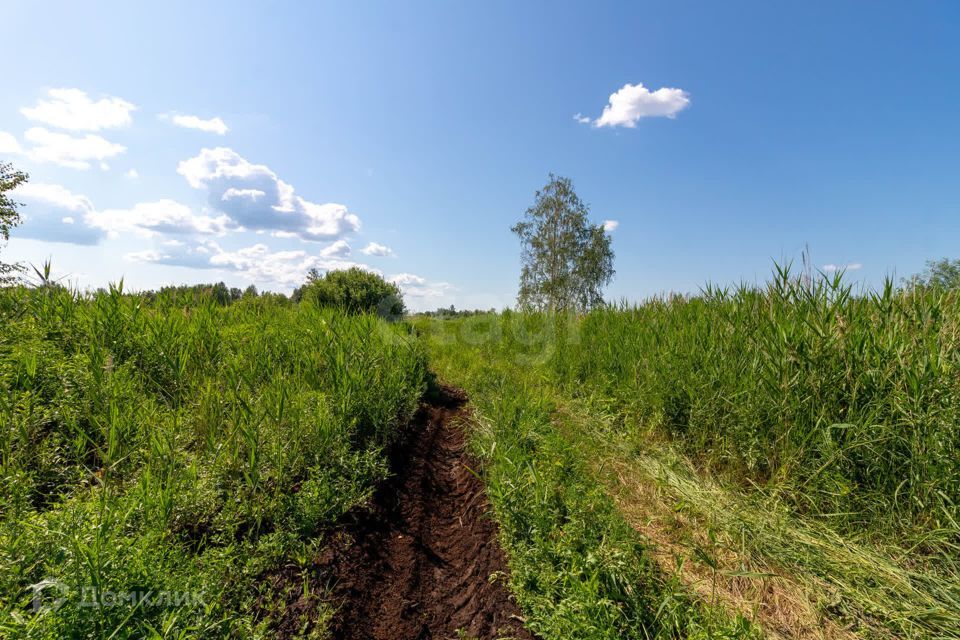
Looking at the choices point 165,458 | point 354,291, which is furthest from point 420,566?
point 354,291

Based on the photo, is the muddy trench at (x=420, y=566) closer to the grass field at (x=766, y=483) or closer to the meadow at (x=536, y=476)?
the meadow at (x=536, y=476)

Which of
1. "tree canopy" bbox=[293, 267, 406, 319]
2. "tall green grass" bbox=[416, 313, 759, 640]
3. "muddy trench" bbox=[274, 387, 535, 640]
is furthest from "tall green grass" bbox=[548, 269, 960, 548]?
"tree canopy" bbox=[293, 267, 406, 319]

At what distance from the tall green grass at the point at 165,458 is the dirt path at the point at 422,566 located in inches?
9.4

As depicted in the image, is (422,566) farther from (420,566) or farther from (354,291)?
(354,291)

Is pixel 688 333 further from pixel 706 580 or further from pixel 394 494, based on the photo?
pixel 394 494

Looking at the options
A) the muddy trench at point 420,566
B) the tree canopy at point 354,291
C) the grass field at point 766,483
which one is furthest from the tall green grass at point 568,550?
the tree canopy at point 354,291

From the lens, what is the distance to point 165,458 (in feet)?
6.20

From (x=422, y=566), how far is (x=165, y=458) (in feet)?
5.01

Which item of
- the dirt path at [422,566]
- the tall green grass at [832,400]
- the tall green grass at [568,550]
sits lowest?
the dirt path at [422,566]

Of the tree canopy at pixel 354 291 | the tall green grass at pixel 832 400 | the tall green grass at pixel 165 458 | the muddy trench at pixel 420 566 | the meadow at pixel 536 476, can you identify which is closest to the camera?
the tall green grass at pixel 165 458

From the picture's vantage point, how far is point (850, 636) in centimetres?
163

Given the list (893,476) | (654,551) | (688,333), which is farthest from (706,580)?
(688,333)

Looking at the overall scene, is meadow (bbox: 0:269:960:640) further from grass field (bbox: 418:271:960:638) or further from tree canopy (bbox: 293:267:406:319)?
tree canopy (bbox: 293:267:406:319)

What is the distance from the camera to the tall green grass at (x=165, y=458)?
1.25 metres
